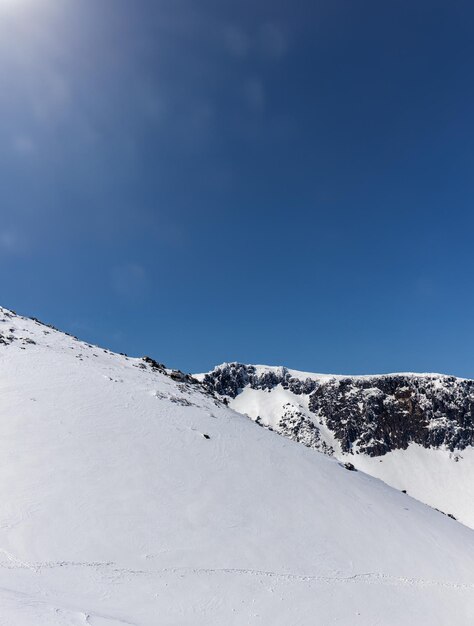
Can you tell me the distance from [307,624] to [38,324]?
44.4 m

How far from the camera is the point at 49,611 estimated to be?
9984 millimetres

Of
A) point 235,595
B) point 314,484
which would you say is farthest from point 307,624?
point 314,484

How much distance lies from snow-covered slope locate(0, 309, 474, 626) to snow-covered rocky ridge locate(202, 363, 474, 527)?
98895 mm

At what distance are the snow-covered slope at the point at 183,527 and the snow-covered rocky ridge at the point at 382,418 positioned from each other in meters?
98.9

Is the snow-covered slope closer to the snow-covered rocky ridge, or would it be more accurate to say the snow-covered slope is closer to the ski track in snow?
the ski track in snow

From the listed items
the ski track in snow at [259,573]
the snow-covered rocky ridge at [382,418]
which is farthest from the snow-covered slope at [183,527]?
the snow-covered rocky ridge at [382,418]

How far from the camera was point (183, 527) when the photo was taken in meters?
18.4

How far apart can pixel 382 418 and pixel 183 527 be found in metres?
150

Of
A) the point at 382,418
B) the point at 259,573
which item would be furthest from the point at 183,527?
the point at 382,418

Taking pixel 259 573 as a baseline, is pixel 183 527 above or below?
above

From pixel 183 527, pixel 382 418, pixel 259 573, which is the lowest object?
pixel 259 573

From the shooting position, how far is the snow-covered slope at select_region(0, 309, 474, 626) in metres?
13.6

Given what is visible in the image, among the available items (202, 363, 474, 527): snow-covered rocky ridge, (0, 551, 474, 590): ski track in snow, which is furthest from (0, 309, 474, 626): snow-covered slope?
(202, 363, 474, 527): snow-covered rocky ridge

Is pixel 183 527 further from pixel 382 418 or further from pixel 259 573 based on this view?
pixel 382 418
